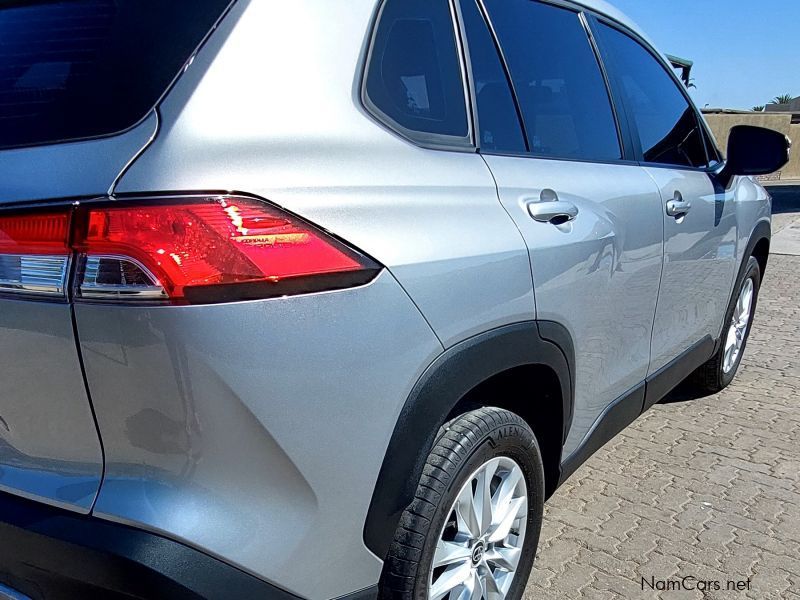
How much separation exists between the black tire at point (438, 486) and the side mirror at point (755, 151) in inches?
84.8

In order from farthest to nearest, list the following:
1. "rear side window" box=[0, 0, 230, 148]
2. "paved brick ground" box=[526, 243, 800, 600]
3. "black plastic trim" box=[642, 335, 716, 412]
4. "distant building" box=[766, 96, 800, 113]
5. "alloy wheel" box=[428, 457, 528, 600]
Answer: "distant building" box=[766, 96, 800, 113] → "black plastic trim" box=[642, 335, 716, 412] → "paved brick ground" box=[526, 243, 800, 600] → "alloy wheel" box=[428, 457, 528, 600] → "rear side window" box=[0, 0, 230, 148]

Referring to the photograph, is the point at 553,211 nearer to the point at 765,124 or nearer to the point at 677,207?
the point at 677,207

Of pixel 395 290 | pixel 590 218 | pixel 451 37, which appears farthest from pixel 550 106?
pixel 395 290

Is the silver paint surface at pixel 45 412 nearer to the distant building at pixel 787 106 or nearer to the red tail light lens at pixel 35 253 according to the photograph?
the red tail light lens at pixel 35 253

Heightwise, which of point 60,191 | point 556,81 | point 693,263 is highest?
point 60,191

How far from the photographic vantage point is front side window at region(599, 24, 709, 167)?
2957 mm

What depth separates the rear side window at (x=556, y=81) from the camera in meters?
2.24

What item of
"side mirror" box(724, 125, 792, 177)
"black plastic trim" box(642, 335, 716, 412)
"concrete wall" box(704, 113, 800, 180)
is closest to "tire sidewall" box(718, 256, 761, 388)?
"black plastic trim" box(642, 335, 716, 412)

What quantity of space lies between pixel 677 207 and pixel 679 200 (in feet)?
0.24

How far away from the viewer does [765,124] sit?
25.7 m

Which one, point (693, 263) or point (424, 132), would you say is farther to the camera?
point (693, 263)

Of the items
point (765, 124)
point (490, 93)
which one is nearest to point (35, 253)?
point (490, 93)

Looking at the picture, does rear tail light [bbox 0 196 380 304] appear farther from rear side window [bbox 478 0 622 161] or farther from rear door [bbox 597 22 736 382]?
rear door [bbox 597 22 736 382]

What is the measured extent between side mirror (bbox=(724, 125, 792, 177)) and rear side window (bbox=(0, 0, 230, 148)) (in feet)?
9.10
